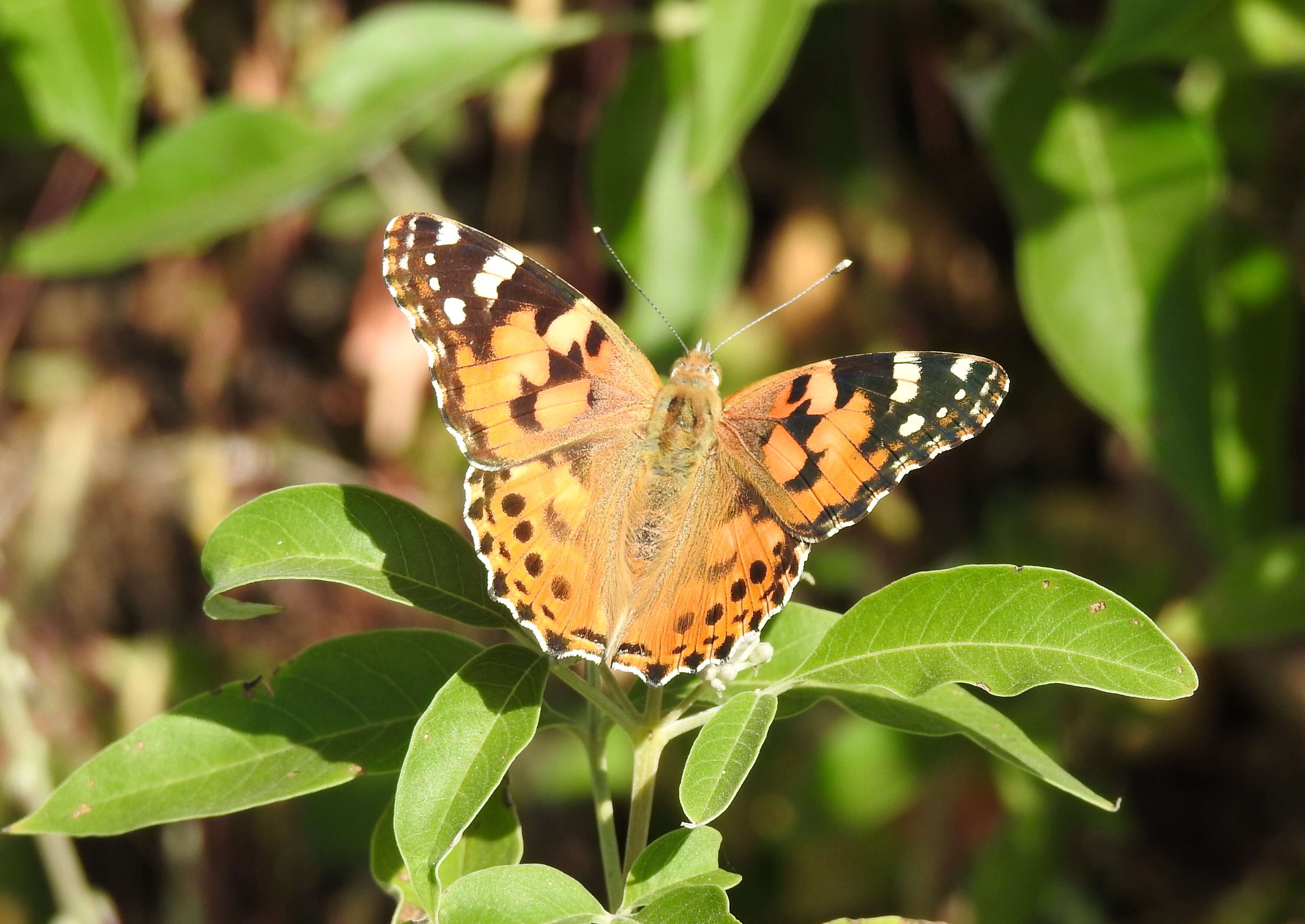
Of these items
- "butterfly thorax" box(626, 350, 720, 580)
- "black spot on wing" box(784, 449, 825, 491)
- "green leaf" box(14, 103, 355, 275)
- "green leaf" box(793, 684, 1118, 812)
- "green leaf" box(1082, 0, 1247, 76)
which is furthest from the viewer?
"green leaf" box(14, 103, 355, 275)

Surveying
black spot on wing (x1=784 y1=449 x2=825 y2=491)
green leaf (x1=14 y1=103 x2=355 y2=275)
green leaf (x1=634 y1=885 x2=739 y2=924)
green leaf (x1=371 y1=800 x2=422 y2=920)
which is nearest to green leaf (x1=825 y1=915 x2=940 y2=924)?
green leaf (x1=634 y1=885 x2=739 y2=924)

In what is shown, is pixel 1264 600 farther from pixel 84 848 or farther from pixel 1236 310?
pixel 84 848

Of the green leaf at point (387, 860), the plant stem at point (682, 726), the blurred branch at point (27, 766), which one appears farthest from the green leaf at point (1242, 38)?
the blurred branch at point (27, 766)

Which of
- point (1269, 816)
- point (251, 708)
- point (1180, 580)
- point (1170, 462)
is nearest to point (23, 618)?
point (251, 708)

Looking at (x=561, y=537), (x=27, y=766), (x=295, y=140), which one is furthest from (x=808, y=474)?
(x=295, y=140)

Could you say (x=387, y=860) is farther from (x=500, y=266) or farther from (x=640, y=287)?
(x=640, y=287)

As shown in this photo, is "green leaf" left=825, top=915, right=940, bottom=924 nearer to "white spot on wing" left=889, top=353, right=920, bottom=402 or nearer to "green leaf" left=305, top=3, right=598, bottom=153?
"white spot on wing" left=889, top=353, right=920, bottom=402

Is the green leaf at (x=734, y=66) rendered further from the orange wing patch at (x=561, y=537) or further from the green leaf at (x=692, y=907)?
the green leaf at (x=692, y=907)
